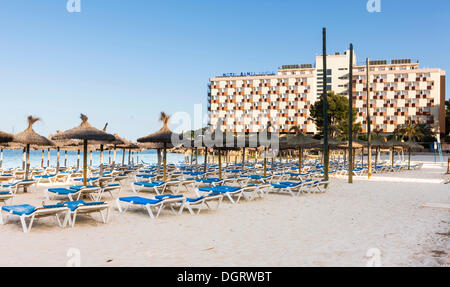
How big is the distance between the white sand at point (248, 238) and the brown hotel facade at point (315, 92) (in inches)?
2689

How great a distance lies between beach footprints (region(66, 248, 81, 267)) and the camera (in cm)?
436

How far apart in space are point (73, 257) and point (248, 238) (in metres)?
2.71

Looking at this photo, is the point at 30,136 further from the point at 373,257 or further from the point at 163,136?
the point at 373,257

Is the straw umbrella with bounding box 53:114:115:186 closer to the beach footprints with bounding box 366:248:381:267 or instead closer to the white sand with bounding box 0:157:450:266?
the white sand with bounding box 0:157:450:266

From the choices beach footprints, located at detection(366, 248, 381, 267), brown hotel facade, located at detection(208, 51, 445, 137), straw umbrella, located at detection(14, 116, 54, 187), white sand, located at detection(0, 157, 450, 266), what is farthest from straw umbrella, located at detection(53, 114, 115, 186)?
brown hotel facade, located at detection(208, 51, 445, 137)

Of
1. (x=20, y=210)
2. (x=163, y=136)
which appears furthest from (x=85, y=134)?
(x=20, y=210)

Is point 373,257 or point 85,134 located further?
point 85,134

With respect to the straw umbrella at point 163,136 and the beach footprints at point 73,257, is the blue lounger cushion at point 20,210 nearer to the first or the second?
the beach footprints at point 73,257

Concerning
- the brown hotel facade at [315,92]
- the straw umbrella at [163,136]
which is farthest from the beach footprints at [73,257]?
the brown hotel facade at [315,92]

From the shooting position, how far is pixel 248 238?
5879 mm

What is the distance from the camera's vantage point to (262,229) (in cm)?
661

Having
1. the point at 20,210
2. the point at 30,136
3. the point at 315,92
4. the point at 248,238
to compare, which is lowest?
the point at 248,238

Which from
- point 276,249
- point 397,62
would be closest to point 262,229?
point 276,249
